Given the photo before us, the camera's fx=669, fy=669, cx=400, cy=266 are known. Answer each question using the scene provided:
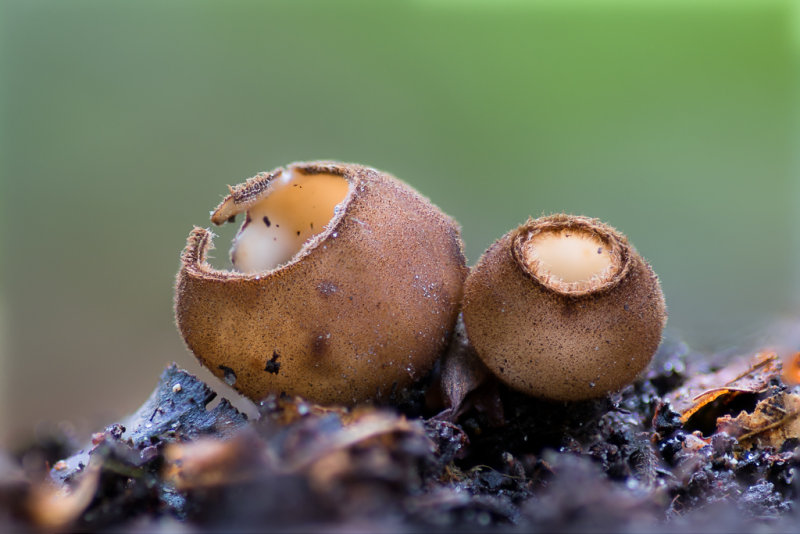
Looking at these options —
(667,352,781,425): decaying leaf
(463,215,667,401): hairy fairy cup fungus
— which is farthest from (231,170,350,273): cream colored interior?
(667,352,781,425): decaying leaf

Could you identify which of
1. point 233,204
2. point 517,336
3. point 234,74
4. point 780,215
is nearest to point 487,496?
point 517,336

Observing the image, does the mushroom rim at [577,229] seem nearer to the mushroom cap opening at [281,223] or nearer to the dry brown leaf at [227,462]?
the mushroom cap opening at [281,223]

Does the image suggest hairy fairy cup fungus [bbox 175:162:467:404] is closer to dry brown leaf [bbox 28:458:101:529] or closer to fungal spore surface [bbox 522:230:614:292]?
fungal spore surface [bbox 522:230:614:292]

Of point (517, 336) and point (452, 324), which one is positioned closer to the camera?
point (517, 336)

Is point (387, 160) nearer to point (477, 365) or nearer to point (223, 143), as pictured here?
point (223, 143)

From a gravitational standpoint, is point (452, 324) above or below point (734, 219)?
below

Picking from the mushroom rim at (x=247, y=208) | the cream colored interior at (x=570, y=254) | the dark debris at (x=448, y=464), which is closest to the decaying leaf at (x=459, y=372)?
Answer: the dark debris at (x=448, y=464)

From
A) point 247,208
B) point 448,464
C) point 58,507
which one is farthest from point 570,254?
point 58,507

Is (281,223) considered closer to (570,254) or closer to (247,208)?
(247,208)
